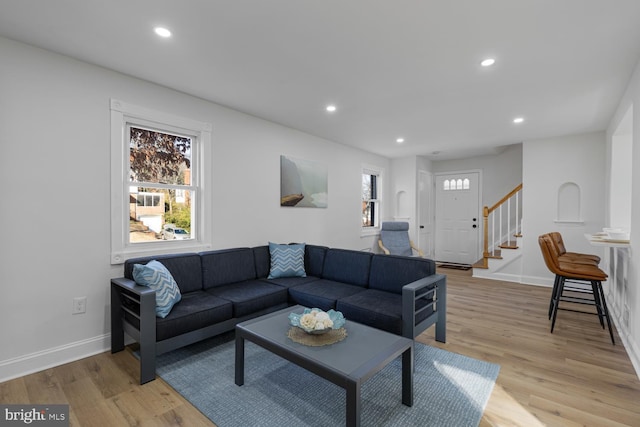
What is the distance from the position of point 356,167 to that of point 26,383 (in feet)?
16.2

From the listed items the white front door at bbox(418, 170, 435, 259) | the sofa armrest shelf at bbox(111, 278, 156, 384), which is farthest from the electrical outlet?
the white front door at bbox(418, 170, 435, 259)

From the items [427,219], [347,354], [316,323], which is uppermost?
[427,219]

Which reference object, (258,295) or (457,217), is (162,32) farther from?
(457,217)

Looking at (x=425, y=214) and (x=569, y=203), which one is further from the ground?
(x=569, y=203)

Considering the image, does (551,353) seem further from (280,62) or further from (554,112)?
(280,62)

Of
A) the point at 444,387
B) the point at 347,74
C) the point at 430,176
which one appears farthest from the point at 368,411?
the point at 430,176

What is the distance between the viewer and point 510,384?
7.14 feet

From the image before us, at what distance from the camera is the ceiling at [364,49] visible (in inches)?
73.6

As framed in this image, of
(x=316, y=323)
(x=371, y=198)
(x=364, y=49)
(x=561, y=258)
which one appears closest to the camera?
(x=316, y=323)

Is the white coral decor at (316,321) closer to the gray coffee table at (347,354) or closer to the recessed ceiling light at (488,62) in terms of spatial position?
the gray coffee table at (347,354)

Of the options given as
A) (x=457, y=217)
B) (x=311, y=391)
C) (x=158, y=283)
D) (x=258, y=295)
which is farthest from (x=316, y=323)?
(x=457, y=217)

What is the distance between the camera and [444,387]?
6.96 ft

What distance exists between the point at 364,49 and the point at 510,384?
264cm

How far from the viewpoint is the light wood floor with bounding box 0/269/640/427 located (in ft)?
5.98
